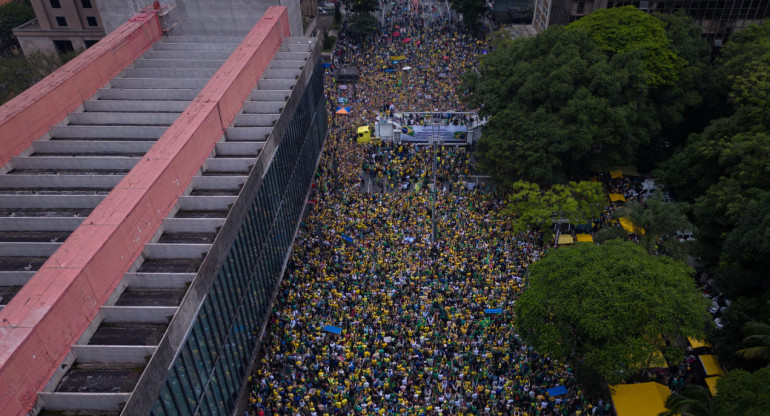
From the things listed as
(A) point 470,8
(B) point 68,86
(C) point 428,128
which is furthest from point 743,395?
(A) point 470,8

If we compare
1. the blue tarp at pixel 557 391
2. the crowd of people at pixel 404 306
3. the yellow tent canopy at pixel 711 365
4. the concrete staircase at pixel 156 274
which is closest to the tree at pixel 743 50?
the crowd of people at pixel 404 306

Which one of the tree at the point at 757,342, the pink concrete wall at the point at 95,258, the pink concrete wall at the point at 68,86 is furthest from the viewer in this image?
the pink concrete wall at the point at 68,86

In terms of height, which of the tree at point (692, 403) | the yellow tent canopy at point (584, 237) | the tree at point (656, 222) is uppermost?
the tree at point (656, 222)

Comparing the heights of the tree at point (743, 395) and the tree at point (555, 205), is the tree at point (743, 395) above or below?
above

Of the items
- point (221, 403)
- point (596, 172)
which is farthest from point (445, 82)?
point (221, 403)

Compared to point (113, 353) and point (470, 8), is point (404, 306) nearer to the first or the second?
point (113, 353)

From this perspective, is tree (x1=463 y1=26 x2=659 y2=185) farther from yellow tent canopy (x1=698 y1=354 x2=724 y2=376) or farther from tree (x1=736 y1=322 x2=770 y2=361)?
tree (x1=736 y1=322 x2=770 y2=361)

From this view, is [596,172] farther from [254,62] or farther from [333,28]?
[333,28]

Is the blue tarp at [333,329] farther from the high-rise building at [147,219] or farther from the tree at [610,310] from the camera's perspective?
the tree at [610,310]
